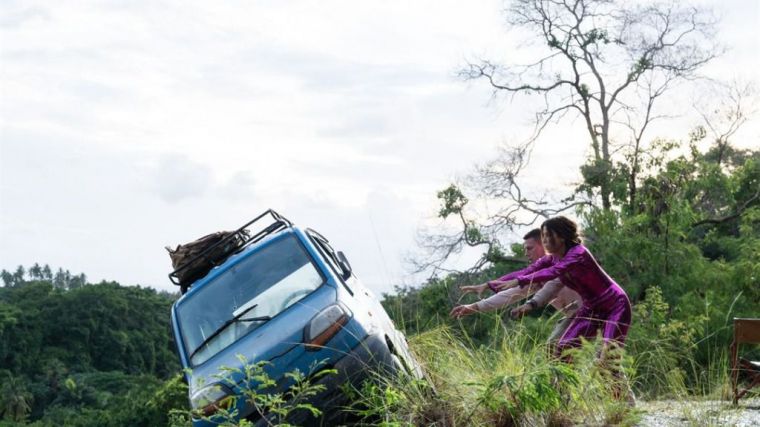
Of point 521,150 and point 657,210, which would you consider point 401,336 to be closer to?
point 657,210

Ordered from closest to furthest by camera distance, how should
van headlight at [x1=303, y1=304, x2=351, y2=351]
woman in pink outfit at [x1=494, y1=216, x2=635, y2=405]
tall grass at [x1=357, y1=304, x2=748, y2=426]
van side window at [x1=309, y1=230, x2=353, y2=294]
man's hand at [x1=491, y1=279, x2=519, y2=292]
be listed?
1. tall grass at [x1=357, y1=304, x2=748, y2=426]
2. woman in pink outfit at [x1=494, y1=216, x2=635, y2=405]
3. man's hand at [x1=491, y1=279, x2=519, y2=292]
4. van headlight at [x1=303, y1=304, x2=351, y2=351]
5. van side window at [x1=309, y1=230, x2=353, y2=294]

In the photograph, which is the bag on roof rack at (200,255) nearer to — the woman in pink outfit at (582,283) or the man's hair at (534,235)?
the man's hair at (534,235)

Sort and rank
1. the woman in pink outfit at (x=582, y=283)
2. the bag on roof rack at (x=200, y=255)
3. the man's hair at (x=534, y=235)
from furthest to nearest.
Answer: the bag on roof rack at (x=200, y=255) < the man's hair at (x=534, y=235) < the woman in pink outfit at (x=582, y=283)

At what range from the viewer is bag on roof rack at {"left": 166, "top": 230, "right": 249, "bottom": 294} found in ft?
32.2

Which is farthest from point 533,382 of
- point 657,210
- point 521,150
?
point 521,150

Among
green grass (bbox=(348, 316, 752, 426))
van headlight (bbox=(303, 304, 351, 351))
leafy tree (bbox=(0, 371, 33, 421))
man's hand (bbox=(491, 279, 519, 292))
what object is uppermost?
man's hand (bbox=(491, 279, 519, 292))

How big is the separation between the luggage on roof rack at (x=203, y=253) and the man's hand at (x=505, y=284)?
2.62 m

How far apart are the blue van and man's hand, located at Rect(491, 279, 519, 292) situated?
30.2 inches

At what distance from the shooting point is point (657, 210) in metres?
26.3

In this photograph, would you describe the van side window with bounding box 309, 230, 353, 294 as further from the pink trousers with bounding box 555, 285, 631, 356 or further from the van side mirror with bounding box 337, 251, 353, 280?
the pink trousers with bounding box 555, 285, 631, 356

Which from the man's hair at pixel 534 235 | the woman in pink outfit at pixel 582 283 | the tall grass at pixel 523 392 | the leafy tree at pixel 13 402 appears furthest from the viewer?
the leafy tree at pixel 13 402

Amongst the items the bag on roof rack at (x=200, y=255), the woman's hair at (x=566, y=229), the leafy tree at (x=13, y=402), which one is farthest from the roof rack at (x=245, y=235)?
the leafy tree at (x=13, y=402)

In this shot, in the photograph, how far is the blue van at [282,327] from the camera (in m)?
7.33

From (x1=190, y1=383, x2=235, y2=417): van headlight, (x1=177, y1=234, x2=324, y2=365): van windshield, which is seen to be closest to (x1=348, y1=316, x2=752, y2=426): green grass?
(x1=190, y1=383, x2=235, y2=417): van headlight
